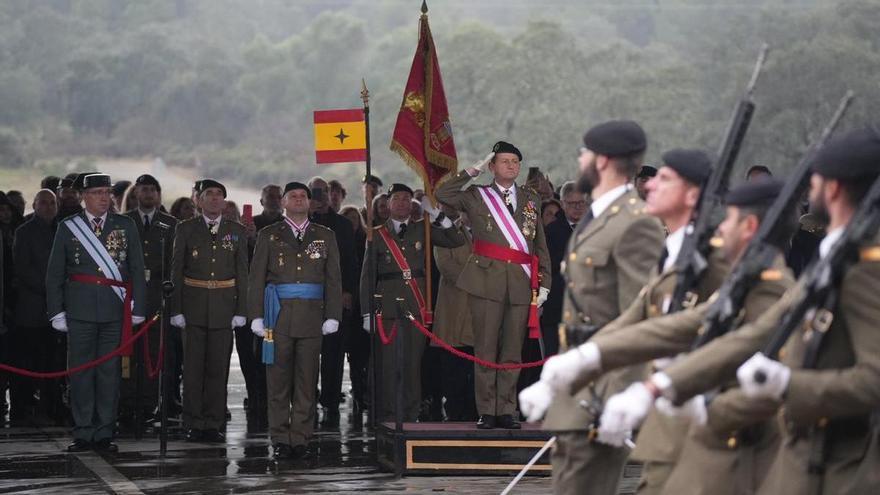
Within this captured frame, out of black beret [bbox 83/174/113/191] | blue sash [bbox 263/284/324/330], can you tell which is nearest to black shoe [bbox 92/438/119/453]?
blue sash [bbox 263/284/324/330]

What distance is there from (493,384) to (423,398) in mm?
3664

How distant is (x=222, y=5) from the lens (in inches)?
3145

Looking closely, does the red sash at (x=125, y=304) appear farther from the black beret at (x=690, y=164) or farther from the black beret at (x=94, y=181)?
the black beret at (x=690, y=164)

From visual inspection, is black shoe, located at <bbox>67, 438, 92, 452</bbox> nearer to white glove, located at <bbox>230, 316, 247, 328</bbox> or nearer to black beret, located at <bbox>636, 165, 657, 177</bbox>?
white glove, located at <bbox>230, 316, 247, 328</bbox>

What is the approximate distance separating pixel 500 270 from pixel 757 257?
7.17 metres

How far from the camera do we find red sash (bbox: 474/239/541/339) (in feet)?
42.6

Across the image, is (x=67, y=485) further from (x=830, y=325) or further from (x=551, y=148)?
(x=551, y=148)

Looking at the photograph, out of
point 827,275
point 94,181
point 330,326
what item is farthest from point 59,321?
point 827,275

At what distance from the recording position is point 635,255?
7.36 metres

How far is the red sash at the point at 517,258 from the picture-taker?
42.6 ft

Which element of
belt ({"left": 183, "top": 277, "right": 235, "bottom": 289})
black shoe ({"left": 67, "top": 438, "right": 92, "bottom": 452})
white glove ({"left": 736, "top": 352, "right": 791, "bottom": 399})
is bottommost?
black shoe ({"left": 67, "top": 438, "right": 92, "bottom": 452})

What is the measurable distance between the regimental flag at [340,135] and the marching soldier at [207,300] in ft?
3.73

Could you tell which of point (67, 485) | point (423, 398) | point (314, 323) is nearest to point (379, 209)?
point (423, 398)

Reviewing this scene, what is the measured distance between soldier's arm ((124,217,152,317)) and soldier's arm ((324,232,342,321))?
1434 millimetres
